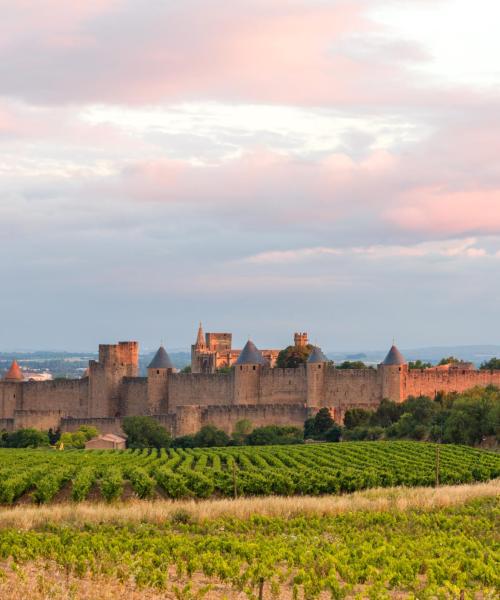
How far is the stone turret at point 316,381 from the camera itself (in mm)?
51750

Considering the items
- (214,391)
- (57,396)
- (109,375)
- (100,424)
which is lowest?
(100,424)

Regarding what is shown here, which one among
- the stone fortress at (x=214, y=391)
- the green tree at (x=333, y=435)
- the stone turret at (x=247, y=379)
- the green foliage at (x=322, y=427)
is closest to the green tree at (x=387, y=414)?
the stone fortress at (x=214, y=391)

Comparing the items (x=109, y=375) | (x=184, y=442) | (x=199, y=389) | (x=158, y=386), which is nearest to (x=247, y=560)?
(x=184, y=442)

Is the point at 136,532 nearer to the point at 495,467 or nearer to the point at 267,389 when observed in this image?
the point at 495,467

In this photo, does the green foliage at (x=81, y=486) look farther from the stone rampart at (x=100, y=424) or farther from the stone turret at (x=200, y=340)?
the stone turret at (x=200, y=340)

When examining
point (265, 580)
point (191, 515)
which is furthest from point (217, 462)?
point (265, 580)

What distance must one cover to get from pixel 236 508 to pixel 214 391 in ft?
108

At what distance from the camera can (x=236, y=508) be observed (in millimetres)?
21469

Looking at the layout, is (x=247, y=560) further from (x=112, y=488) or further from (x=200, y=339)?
(x=200, y=339)

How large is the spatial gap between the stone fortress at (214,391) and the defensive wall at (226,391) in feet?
0.15

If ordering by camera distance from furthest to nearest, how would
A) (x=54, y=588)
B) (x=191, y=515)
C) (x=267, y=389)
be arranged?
(x=267, y=389) → (x=191, y=515) → (x=54, y=588)

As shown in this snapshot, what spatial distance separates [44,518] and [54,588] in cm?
673

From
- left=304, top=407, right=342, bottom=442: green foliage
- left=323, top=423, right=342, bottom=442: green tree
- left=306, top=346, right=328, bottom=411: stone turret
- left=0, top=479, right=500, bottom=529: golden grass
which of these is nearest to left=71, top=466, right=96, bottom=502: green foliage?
left=0, top=479, right=500, bottom=529: golden grass

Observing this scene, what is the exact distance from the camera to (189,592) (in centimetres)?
1381
